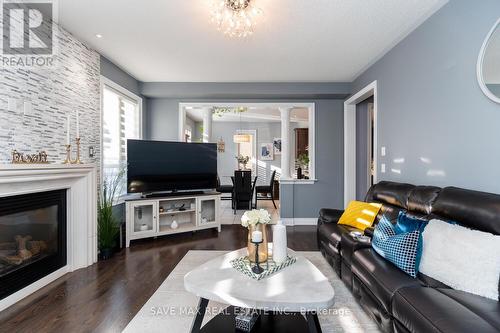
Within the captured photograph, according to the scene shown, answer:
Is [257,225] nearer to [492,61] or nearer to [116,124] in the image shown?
[492,61]

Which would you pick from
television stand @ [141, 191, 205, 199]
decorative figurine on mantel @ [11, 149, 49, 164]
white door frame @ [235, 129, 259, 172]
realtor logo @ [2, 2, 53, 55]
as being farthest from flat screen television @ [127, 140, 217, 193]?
white door frame @ [235, 129, 259, 172]

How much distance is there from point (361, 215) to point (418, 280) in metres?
1.23

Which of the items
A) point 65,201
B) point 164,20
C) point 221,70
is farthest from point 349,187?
point 65,201

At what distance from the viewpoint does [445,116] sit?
7.71ft

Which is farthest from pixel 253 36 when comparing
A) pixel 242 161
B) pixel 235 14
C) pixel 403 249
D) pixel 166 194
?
pixel 242 161

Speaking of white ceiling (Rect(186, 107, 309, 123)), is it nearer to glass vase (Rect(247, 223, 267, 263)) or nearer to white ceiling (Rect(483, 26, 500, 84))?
white ceiling (Rect(483, 26, 500, 84))

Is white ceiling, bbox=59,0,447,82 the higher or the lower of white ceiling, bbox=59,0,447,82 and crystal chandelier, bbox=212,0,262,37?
the higher

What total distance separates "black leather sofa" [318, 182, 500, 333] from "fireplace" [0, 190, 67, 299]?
9.50 feet

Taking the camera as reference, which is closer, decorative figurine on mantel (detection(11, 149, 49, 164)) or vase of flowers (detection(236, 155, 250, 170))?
decorative figurine on mantel (detection(11, 149, 49, 164))

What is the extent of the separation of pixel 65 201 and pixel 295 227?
3.59m

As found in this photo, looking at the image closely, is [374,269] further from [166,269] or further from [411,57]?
[411,57]

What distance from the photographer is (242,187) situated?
606cm

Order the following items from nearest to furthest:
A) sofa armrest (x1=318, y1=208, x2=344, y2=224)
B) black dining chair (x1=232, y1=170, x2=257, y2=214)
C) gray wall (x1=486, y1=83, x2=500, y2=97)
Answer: gray wall (x1=486, y1=83, x2=500, y2=97)
sofa armrest (x1=318, y1=208, x2=344, y2=224)
black dining chair (x1=232, y1=170, x2=257, y2=214)

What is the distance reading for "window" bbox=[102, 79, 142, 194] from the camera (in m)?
3.72
